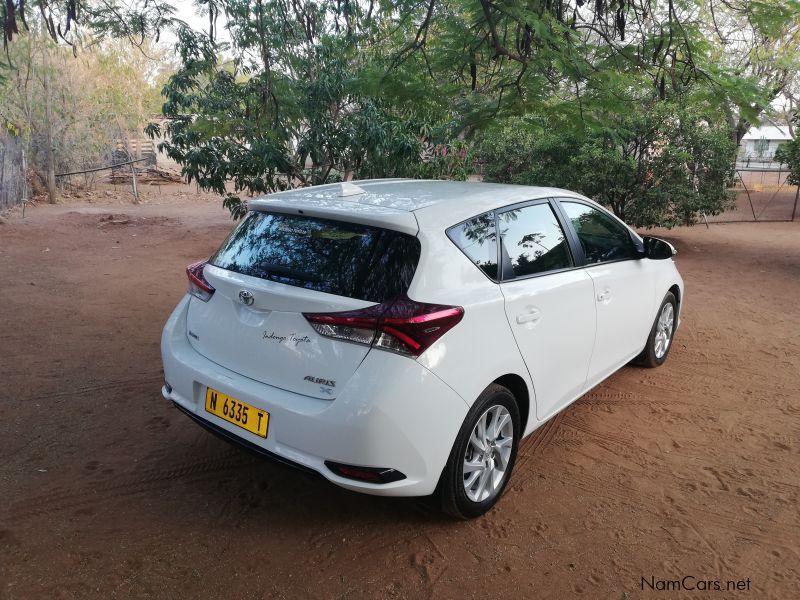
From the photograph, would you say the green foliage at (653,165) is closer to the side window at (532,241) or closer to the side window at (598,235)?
the side window at (598,235)

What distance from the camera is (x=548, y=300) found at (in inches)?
125

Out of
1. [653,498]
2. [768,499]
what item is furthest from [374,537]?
[768,499]

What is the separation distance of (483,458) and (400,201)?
4.45 feet

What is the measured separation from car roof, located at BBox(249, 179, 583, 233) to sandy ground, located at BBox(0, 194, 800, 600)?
1241mm

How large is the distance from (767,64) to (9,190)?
2201cm

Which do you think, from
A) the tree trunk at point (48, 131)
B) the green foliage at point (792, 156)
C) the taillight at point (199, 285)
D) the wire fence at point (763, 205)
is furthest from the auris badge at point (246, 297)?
the tree trunk at point (48, 131)

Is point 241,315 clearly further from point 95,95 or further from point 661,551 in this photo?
point 95,95

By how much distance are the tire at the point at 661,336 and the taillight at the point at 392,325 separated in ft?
9.36

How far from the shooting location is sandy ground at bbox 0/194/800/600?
252 cm

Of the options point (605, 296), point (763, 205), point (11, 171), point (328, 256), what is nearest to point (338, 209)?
point (328, 256)

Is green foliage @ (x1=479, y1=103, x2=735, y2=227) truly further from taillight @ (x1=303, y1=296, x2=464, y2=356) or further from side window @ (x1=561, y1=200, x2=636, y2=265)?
taillight @ (x1=303, y1=296, x2=464, y2=356)

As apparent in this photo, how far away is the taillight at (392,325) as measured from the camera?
2.42 m

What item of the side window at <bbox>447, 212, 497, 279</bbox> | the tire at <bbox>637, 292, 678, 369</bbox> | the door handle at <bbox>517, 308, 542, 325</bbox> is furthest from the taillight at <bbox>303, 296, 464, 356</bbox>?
the tire at <bbox>637, 292, 678, 369</bbox>

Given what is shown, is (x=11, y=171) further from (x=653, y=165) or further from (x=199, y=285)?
(x=653, y=165)
